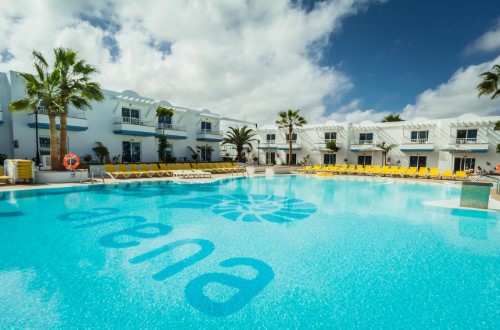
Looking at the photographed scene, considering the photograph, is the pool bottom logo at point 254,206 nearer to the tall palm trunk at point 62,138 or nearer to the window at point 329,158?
the tall palm trunk at point 62,138

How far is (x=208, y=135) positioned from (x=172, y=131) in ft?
18.0

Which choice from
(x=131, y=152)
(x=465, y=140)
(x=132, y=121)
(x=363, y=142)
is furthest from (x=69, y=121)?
(x=465, y=140)

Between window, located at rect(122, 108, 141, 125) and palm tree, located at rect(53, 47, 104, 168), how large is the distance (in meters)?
8.36

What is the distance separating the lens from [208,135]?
1270 inches

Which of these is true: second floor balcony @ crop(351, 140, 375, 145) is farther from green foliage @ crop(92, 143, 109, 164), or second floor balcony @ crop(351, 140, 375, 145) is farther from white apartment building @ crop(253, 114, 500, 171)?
green foliage @ crop(92, 143, 109, 164)

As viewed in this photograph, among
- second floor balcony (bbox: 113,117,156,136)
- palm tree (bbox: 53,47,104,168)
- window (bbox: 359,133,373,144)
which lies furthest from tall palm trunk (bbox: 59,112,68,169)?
window (bbox: 359,133,373,144)

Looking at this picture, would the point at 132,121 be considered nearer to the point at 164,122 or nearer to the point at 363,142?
the point at 164,122

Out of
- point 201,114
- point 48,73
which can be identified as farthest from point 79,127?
point 201,114

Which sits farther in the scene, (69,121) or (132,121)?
(132,121)

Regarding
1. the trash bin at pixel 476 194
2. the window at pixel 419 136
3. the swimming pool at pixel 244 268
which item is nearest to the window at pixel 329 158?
the window at pixel 419 136

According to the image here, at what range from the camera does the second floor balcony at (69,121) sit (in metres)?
18.3

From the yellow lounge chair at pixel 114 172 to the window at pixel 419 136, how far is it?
31611mm

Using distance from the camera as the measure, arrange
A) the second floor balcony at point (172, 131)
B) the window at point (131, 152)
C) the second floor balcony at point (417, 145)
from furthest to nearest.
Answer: the second floor balcony at point (417, 145)
the second floor balcony at point (172, 131)
the window at point (131, 152)

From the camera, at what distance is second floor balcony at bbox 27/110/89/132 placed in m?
18.3
